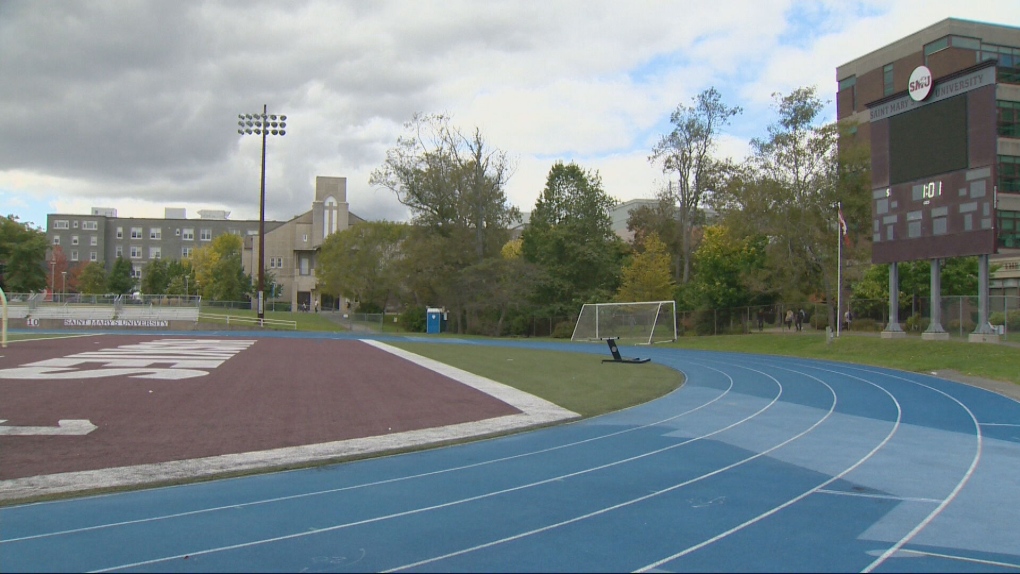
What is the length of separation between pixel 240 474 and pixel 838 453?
9305 mm

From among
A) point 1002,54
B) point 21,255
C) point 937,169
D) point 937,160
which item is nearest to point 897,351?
point 937,169

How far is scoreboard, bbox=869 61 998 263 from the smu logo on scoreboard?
0.09 m

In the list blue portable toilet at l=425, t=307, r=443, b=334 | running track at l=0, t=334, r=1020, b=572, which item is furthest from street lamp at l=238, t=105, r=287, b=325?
running track at l=0, t=334, r=1020, b=572

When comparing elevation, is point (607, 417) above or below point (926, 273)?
below

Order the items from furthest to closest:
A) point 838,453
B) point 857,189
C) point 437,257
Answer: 1. point 437,257
2. point 857,189
3. point 838,453

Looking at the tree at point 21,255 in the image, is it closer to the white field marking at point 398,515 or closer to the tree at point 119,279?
the tree at point 119,279

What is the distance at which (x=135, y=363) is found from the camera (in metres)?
23.4

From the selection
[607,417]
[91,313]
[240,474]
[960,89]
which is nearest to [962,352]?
[960,89]

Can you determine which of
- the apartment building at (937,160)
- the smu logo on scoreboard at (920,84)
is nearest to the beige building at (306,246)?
the apartment building at (937,160)

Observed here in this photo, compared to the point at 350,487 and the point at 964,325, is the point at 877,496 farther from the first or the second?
the point at 964,325

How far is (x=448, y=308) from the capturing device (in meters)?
63.9

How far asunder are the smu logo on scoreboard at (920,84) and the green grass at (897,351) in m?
9.89

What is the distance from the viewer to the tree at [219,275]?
8319 centimetres

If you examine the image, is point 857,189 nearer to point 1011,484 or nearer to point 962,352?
point 962,352
